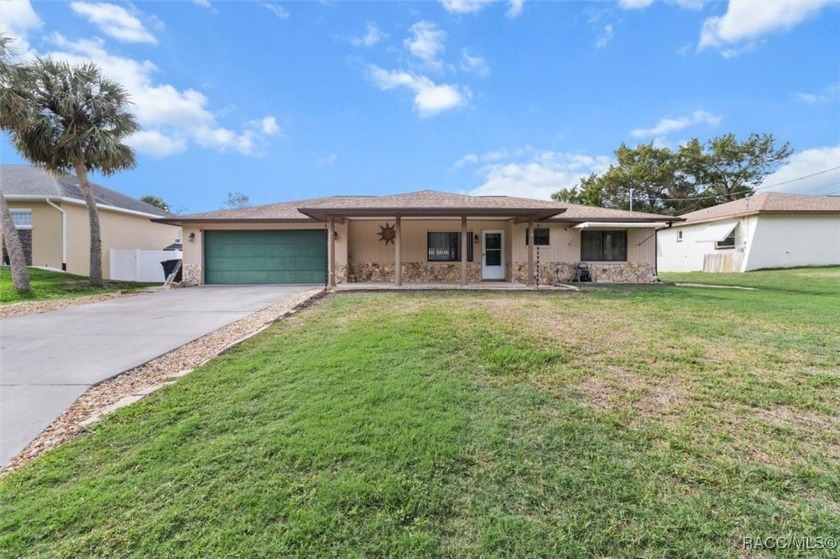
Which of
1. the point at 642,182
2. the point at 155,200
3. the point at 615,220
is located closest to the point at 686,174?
the point at 642,182

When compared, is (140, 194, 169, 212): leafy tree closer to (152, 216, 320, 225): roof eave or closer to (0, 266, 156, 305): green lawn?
(0, 266, 156, 305): green lawn

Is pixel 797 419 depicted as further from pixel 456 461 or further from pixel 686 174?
pixel 686 174

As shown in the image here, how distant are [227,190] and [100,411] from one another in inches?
1757

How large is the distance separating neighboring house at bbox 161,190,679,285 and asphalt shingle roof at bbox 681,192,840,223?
599 cm

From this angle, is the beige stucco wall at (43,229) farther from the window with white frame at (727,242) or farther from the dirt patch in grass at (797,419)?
the window with white frame at (727,242)

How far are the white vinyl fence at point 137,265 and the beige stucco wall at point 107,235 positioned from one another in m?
0.38

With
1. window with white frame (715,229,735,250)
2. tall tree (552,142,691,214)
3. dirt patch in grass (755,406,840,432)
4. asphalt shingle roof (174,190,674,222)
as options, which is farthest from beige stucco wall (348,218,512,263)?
tall tree (552,142,691,214)

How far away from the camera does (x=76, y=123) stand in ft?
45.5

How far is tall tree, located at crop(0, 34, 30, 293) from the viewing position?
1170 centimetres

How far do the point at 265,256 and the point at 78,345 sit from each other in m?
9.71

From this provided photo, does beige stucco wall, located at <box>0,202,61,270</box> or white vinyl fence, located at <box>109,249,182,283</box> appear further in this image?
white vinyl fence, located at <box>109,249,182,283</box>

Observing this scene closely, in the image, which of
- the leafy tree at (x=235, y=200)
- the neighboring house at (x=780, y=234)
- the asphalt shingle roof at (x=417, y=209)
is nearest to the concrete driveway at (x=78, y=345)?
the asphalt shingle roof at (x=417, y=209)

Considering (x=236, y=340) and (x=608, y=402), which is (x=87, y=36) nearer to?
(x=236, y=340)

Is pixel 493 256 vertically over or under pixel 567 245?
under
